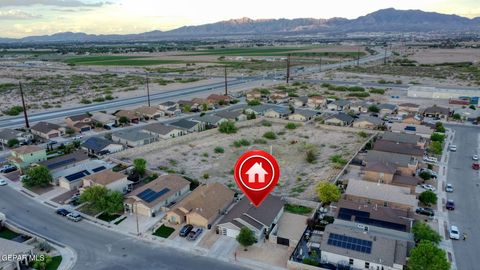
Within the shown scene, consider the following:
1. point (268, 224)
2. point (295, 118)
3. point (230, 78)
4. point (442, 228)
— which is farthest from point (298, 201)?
point (230, 78)

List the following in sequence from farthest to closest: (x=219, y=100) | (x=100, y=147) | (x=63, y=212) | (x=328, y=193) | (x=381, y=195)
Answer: (x=219, y=100) < (x=100, y=147) < (x=381, y=195) < (x=328, y=193) < (x=63, y=212)

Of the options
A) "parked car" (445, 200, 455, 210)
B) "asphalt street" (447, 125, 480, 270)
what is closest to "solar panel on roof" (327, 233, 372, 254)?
"asphalt street" (447, 125, 480, 270)

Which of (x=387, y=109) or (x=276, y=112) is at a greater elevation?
(x=387, y=109)

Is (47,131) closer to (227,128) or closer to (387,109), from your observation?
(227,128)

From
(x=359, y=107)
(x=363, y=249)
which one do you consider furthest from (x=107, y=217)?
(x=359, y=107)

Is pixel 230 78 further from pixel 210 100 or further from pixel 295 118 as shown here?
pixel 295 118

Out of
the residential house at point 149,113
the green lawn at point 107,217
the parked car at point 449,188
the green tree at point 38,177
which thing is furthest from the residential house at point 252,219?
the residential house at point 149,113

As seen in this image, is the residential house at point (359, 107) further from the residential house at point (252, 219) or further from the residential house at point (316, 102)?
the residential house at point (252, 219)
